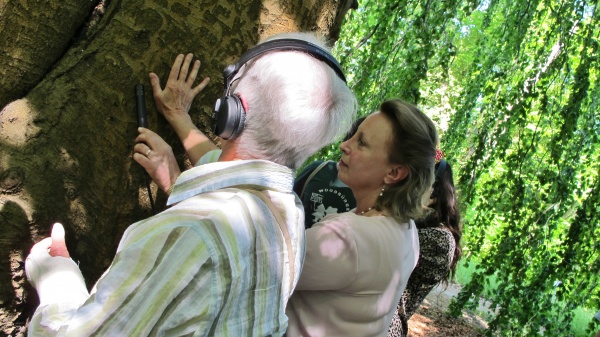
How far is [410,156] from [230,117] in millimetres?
844

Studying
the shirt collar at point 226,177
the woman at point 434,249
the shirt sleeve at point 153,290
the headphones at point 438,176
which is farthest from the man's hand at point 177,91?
the headphones at point 438,176

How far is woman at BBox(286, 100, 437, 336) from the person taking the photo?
1310 mm

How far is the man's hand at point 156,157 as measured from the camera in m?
1.23

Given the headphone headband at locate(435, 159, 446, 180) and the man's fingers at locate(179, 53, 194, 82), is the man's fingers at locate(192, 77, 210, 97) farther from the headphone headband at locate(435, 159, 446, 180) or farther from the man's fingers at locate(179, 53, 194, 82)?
the headphone headband at locate(435, 159, 446, 180)

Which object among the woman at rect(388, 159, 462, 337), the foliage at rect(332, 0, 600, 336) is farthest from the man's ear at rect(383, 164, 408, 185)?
the foliage at rect(332, 0, 600, 336)

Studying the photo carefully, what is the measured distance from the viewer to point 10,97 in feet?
4.02

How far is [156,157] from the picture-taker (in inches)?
49.0

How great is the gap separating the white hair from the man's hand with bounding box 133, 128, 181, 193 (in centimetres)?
35

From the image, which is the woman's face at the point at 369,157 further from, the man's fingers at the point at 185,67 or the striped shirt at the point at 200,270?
the striped shirt at the point at 200,270

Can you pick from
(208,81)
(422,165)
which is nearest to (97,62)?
(208,81)

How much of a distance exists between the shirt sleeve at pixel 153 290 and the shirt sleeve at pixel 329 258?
0.50 metres

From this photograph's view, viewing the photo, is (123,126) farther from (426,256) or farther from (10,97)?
(426,256)

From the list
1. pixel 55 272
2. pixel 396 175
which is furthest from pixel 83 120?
pixel 396 175

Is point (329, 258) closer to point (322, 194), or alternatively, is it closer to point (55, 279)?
point (55, 279)
